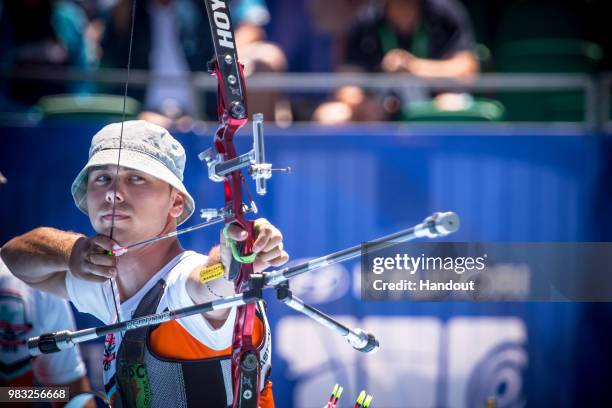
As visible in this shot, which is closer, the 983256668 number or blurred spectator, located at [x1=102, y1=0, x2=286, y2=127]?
the 983256668 number

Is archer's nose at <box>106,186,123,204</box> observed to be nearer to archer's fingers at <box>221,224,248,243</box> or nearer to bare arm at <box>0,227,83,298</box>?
bare arm at <box>0,227,83,298</box>

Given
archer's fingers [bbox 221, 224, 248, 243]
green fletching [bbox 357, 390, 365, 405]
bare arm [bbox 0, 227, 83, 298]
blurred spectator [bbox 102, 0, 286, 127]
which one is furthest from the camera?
blurred spectator [bbox 102, 0, 286, 127]

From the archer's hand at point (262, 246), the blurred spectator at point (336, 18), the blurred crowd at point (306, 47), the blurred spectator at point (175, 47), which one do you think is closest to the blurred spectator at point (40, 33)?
the blurred crowd at point (306, 47)

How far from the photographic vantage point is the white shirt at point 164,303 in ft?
5.29

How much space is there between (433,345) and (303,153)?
22.6 inches

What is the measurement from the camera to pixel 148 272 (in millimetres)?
1699

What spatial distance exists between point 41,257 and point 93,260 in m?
0.16

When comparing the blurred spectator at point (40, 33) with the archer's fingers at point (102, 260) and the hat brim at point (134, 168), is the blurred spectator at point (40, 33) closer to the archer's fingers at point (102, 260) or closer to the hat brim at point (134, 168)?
the hat brim at point (134, 168)

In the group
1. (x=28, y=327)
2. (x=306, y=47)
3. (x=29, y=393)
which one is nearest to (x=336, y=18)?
(x=306, y=47)

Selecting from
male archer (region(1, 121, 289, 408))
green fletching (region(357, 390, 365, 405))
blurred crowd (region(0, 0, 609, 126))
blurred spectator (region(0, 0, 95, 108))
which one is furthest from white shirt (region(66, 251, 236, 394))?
blurred spectator (region(0, 0, 95, 108))

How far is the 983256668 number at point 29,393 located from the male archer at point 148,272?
144 mm

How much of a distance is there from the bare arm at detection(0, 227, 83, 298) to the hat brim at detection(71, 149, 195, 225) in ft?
0.31

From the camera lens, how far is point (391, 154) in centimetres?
205

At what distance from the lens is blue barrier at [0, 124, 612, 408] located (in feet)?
6.22
